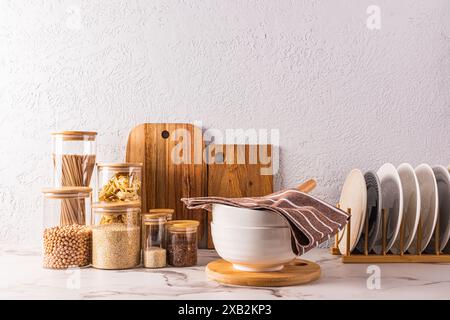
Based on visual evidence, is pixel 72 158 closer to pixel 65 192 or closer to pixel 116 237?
pixel 65 192

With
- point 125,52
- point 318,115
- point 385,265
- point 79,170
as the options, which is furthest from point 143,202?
point 385,265

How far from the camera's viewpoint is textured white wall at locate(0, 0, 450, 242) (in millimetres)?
1366

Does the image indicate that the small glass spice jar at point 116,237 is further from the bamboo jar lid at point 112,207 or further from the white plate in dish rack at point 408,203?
the white plate in dish rack at point 408,203

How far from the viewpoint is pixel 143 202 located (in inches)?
52.9

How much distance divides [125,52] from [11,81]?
0.33 m

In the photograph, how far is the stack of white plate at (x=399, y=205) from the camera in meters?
1.19

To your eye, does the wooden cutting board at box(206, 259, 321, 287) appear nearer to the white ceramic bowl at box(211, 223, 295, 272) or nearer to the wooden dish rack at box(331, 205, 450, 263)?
the white ceramic bowl at box(211, 223, 295, 272)

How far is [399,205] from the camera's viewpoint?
1165 millimetres

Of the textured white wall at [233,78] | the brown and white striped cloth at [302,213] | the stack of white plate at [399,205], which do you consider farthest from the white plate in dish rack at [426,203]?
the brown and white striped cloth at [302,213]

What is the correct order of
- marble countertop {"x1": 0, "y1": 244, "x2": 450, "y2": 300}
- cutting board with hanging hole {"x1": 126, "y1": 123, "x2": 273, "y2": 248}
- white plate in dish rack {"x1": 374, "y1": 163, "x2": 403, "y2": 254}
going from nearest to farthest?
marble countertop {"x1": 0, "y1": 244, "x2": 450, "y2": 300}
white plate in dish rack {"x1": 374, "y1": 163, "x2": 403, "y2": 254}
cutting board with hanging hole {"x1": 126, "y1": 123, "x2": 273, "y2": 248}

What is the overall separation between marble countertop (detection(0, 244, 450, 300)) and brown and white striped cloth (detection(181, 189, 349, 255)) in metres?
0.10

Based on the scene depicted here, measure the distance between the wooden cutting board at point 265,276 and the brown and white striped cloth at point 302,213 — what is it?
5cm

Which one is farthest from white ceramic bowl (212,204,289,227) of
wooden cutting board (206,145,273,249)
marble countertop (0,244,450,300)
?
wooden cutting board (206,145,273,249)

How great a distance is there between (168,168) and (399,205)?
23.1 inches
